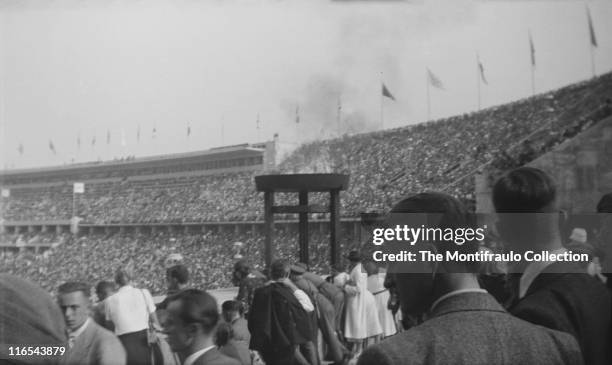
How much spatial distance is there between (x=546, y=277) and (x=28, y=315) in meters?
1.04

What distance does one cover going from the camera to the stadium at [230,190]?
360 inches

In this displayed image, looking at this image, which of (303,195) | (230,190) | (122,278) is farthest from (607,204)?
(230,190)

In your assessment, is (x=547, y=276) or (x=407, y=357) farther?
(x=547, y=276)

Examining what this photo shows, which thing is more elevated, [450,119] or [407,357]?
[450,119]

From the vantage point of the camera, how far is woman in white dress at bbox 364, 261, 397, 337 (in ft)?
15.0

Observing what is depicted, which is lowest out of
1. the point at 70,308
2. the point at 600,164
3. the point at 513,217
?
the point at 70,308

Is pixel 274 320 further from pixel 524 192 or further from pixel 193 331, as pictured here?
pixel 524 192

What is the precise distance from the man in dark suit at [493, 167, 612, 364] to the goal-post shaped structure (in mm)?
4023

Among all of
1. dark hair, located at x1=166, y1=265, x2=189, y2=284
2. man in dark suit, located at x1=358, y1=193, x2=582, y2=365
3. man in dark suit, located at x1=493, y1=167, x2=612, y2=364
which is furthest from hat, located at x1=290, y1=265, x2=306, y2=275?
man in dark suit, located at x1=358, y1=193, x2=582, y2=365

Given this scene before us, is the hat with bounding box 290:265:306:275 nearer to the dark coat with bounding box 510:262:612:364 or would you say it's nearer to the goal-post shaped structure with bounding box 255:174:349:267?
the goal-post shaped structure with bounding box 255:174:349:267

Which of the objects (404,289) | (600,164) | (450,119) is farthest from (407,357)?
(450,119)

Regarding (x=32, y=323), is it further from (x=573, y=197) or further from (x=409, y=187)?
(x=409, y=187)

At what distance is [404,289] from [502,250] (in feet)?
2.67

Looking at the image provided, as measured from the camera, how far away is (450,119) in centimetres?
1430
